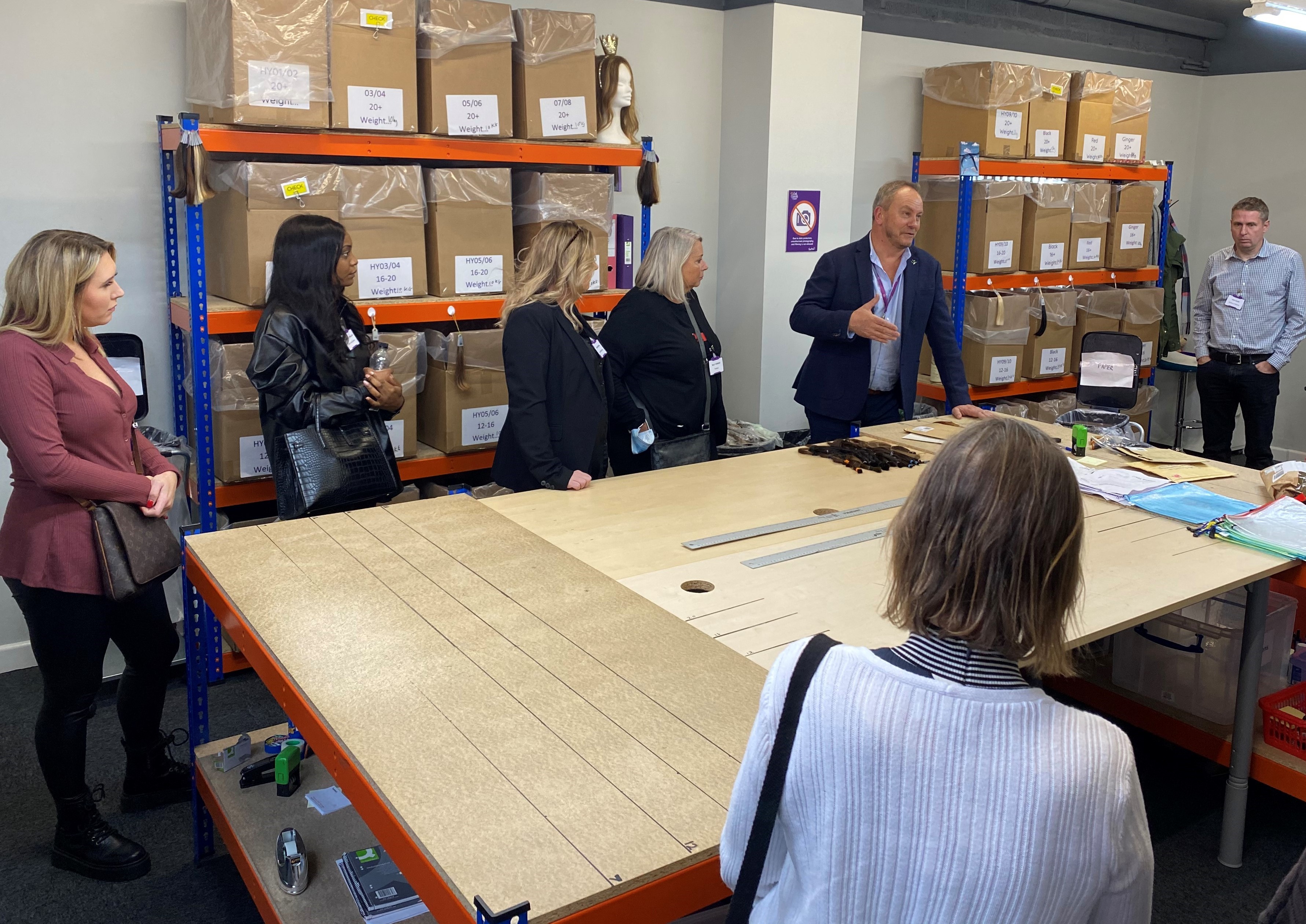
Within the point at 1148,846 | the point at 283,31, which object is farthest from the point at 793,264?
the point at 1148,846

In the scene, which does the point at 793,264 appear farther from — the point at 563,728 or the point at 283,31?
the point at 563,728

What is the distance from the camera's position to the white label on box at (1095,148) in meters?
5.75

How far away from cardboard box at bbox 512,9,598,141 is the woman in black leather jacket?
1.00 metres

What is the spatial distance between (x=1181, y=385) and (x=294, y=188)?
6.42 metres

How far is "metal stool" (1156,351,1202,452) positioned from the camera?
693cm

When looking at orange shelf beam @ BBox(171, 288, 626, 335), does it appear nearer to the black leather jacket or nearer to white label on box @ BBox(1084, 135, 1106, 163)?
the black leather jacket

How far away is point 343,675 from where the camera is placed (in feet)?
5.76

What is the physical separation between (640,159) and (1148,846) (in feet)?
11.8

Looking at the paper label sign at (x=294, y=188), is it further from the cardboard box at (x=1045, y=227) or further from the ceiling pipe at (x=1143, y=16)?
the ceiling pipe at (x=1143, y=16)

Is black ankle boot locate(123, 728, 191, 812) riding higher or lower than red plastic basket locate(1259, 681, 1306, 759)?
lower

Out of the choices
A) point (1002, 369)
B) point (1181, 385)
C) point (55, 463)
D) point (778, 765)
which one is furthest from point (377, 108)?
point (1181, 385)

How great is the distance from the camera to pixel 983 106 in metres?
5.29

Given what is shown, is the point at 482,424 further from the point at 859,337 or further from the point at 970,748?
the point at 970,748

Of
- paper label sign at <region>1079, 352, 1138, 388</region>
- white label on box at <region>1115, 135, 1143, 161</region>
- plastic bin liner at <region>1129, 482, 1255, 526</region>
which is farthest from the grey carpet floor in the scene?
white label on box at <region>1115, 135, 1143, 161</region>
